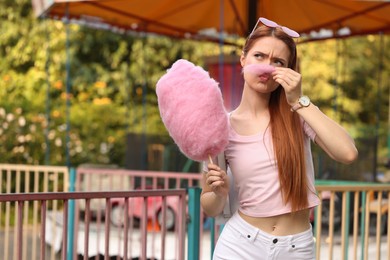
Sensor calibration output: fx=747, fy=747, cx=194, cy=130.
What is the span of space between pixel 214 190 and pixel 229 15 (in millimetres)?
7510

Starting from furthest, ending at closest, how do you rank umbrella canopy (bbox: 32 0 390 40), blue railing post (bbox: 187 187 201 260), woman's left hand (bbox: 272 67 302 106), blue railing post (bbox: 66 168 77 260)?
umbrella canopy (bbox: 32 0 390 40)
blue railing post (bbox: 66 168 77 260)
blue railing post (bbox: 187 187 201 260)
woman's left hand (bbox: 272 67 302 106)

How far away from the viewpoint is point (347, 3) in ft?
27.9

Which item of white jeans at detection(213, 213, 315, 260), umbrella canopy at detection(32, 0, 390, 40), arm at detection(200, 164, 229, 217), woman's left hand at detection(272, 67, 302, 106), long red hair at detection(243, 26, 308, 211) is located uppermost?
umbrella canopy at detection(32, 0, 390, 40)

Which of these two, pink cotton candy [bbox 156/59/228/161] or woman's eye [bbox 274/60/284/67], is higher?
woman's eye [bbox 274/60/284/67]

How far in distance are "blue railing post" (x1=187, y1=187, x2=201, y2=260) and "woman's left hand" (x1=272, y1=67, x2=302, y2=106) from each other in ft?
5.28

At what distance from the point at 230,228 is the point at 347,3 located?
657 cm

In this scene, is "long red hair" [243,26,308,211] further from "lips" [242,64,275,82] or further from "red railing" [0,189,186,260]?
"red railing" [0,189,186,260]

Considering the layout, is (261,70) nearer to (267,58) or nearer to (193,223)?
(267,58)

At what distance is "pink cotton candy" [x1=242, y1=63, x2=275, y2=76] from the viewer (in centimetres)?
226

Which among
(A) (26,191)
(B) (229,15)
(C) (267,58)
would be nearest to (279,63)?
(C) (267,58)

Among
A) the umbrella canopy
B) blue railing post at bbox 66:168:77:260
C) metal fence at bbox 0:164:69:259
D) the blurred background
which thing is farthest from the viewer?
the blurred background

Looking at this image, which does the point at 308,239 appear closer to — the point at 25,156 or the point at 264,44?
the point at 264,44

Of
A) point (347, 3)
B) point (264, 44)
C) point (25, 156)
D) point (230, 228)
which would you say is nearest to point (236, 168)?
point (230, 228)

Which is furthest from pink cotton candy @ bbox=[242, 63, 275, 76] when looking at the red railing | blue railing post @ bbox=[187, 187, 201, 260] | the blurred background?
the blurred background
